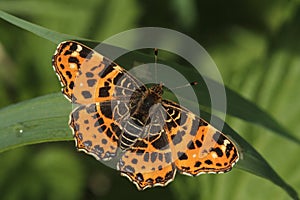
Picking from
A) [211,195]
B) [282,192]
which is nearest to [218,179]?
[211,195]

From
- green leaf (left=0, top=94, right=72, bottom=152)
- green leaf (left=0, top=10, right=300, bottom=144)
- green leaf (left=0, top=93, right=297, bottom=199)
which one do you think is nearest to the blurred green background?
green leaf (left=0, top=10, right=300, bottom=144)

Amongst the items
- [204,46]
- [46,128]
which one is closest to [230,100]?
[46,128]

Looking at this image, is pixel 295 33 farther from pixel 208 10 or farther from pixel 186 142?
pixel 186 142

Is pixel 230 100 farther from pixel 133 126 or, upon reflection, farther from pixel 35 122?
pixel 35 122

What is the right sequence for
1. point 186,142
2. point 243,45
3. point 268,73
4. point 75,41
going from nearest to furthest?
point 186,142, point 75,41, point 268,73, point 243,45

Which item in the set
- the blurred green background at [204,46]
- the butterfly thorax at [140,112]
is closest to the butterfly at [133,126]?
the butterfly thorax at [140,112]

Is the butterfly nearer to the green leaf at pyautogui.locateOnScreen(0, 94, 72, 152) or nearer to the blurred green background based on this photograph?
the green leaf at pyautogui.locateOnScreen(0, 94, 72, 152)

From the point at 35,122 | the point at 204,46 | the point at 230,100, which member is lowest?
the point at 204,46

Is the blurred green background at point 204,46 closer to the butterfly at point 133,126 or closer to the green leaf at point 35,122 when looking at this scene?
the butterfly at point 133,126
